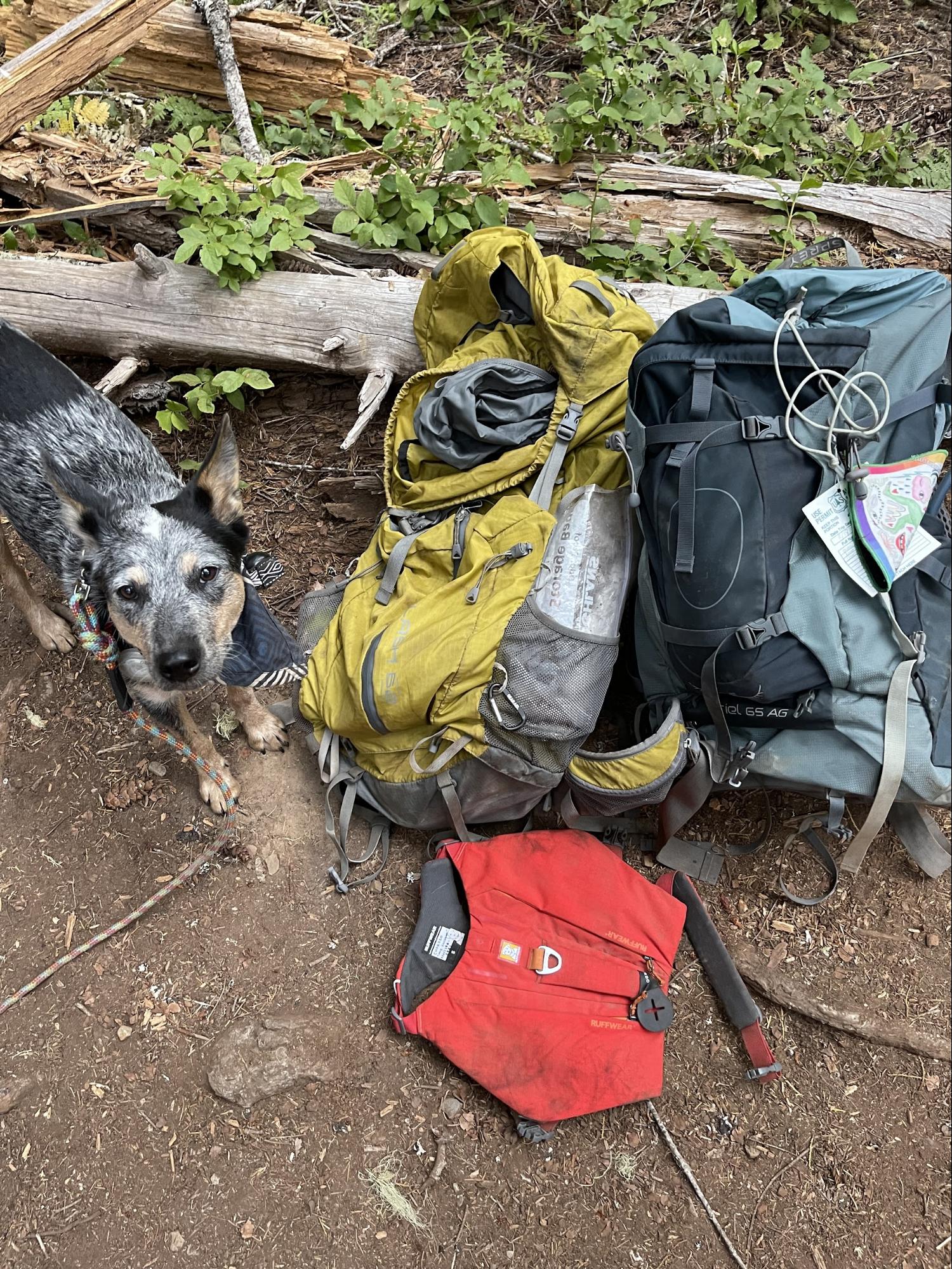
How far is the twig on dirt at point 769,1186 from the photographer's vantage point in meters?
3.02

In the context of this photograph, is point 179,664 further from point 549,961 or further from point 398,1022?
point 549,961

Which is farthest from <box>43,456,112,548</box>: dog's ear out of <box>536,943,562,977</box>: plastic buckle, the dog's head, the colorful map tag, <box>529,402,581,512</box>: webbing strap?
the colorful map tag

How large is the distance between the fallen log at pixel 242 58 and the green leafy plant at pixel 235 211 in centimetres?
127

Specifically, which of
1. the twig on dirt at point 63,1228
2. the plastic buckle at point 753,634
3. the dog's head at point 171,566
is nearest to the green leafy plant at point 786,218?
the plastic buckle at point 753,634

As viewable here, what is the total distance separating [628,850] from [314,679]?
182cm

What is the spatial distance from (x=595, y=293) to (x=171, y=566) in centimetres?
230

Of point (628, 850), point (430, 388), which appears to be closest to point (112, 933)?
point (628, 850)

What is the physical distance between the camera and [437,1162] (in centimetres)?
312

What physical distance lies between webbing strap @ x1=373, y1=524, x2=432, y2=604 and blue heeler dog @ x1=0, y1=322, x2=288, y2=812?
0.68m

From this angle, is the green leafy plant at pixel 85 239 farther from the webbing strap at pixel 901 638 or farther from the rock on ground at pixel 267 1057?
the webbing strap at pixel 901 638

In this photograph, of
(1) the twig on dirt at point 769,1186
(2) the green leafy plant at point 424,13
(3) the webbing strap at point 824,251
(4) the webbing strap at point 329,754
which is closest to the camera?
(1) the twig on dirt at point 769,1186

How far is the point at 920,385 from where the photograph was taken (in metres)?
2.85

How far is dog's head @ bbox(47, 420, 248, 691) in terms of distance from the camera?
3049mm

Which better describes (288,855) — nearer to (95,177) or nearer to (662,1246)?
(662,1246)
